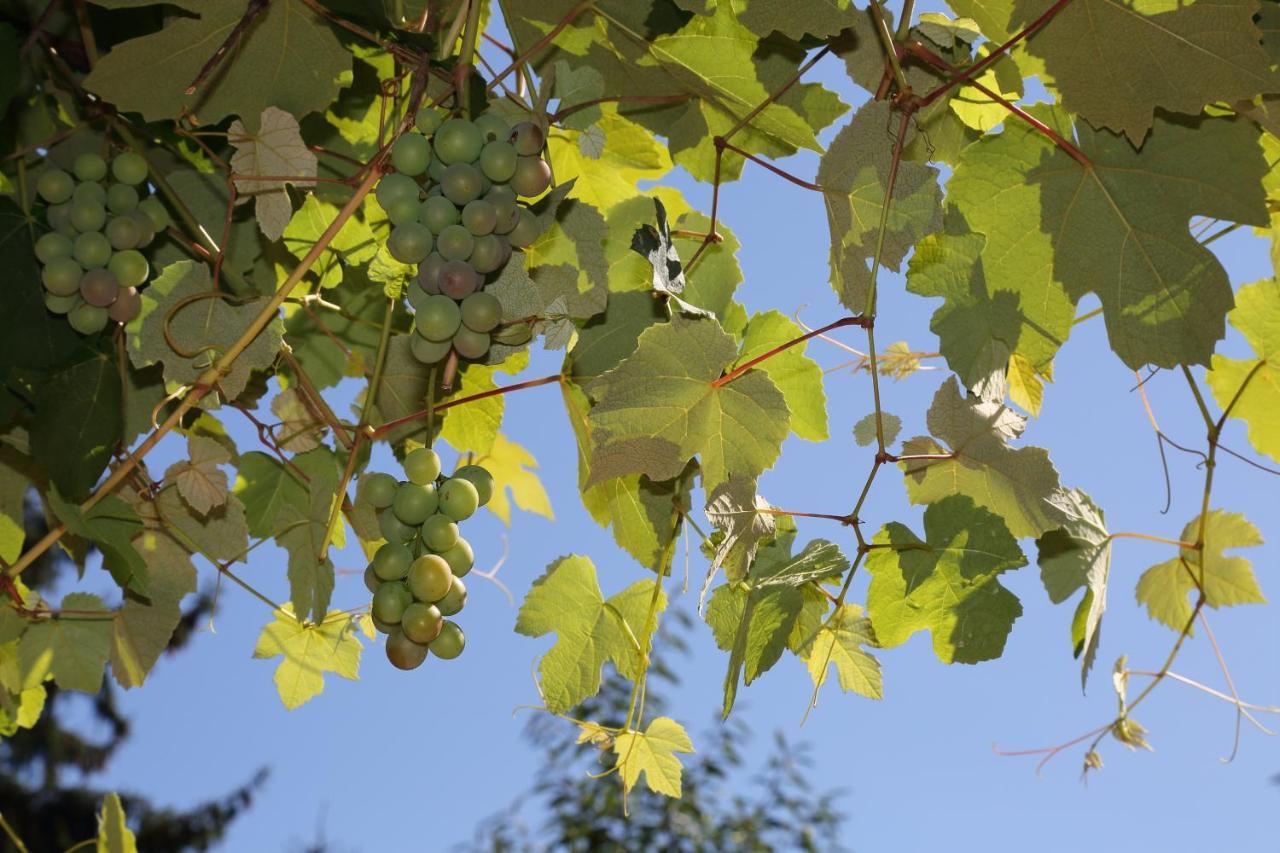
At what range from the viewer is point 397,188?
81 centimetres

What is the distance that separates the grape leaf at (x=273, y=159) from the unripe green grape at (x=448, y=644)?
0.38 metres

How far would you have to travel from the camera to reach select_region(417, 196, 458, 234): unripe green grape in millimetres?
787

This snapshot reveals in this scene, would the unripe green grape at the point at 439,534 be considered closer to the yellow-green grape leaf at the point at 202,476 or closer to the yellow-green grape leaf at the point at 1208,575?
the yellow-green grape leaf at the point at 202,476

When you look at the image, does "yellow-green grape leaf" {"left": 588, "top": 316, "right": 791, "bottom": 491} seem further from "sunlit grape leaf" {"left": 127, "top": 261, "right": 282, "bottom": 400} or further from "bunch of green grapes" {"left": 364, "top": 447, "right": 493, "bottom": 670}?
"sunlit grape leaf" {"left": 127, "top": 261, "right": 282, "bottom": 400}

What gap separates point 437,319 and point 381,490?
131 mm

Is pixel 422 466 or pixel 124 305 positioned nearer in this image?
pixel 422 466

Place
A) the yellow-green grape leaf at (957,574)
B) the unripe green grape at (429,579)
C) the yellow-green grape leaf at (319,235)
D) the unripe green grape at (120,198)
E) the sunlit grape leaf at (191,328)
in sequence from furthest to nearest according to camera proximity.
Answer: the yellow-green grape leaf at (319,235), the unripe green grape at (120,198), the sunlit grape leaf at (191,328), the yellow-green grape leaf at (957,574), the unripe green grape at (429,579)

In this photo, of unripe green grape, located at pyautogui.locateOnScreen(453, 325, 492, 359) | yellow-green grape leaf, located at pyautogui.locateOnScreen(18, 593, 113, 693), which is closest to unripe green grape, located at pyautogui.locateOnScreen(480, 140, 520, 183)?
unripe green grape, located at pyautogui.locateOnScreen(453, 325, 492, 359)

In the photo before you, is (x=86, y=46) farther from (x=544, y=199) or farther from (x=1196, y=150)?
(x=1196, y=150)

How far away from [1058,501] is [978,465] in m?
0.07

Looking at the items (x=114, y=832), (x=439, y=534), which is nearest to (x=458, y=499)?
(x=439, y=534)

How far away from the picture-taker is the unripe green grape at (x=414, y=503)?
79 centimetres

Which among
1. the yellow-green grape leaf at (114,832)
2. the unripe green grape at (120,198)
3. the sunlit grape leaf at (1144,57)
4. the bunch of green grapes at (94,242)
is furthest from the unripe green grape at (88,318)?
the sunlit grape leaf at (1144,57)

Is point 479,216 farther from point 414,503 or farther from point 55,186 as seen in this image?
point 55,186
